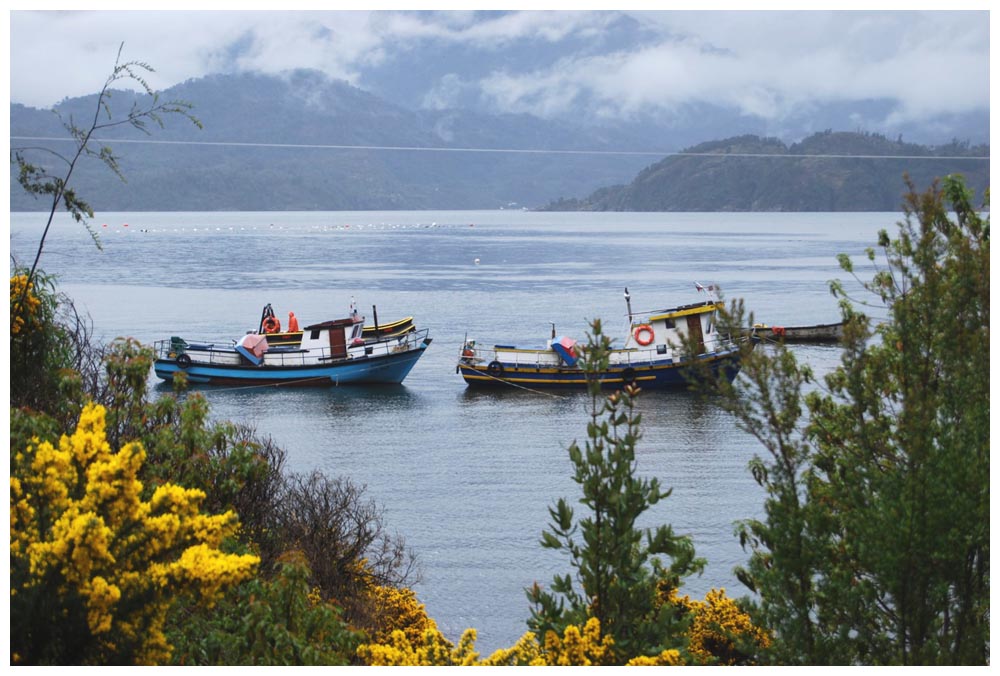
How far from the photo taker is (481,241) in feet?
516

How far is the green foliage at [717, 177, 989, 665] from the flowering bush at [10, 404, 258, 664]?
442 cm

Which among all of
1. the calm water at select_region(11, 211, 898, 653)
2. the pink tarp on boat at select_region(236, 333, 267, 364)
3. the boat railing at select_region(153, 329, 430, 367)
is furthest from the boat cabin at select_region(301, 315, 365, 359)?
the calm water at select_region(11, 211, 898, 653)

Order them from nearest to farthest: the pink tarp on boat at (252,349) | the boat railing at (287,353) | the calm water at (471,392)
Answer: the calm water at (471,392), the pink tarp on boat at (252,349), the boat railing at (287,353)

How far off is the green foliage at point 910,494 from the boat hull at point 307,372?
34171 millimetres

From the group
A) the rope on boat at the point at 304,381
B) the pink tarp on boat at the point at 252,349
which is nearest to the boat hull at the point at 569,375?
the rope on boat at the point at 304,381

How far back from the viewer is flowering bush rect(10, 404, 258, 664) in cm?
796

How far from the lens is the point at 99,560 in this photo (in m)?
8.08

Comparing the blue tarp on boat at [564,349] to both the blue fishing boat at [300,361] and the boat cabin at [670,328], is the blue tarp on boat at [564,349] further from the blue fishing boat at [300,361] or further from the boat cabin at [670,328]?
the blue fishing boat at [300,361]

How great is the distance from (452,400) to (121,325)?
2458 centimetres

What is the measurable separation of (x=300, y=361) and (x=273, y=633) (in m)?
35.7

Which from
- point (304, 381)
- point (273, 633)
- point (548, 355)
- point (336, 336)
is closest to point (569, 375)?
point (548, 355)

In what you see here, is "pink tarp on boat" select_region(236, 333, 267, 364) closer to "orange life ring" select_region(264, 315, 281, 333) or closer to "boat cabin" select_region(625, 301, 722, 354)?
"orange life ring" select_region(264, 315, 281, 333)

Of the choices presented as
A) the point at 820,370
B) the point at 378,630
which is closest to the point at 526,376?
the point at 820,370

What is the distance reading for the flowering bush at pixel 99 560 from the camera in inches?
313
